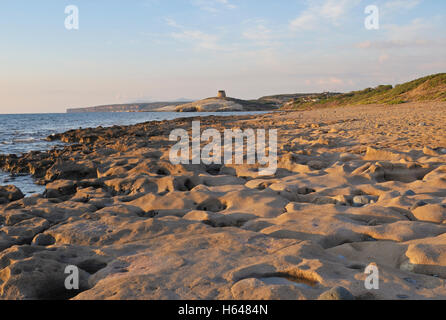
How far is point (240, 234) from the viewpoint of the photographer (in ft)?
9.33

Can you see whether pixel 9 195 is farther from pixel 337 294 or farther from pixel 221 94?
pixel 221 94

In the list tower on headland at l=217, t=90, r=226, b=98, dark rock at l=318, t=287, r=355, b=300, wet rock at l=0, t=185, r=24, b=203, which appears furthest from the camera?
tower on headland at l=217, t=90, r=226, b=98

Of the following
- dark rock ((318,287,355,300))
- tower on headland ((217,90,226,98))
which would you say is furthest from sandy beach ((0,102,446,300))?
tower on headland ((217,90,226,98))

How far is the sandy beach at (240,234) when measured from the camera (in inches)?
80.8

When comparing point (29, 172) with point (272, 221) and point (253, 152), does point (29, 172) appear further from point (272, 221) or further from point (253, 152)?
point (272, 221)

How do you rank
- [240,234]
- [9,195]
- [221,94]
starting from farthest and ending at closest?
[221,94]
[9,195]
[240,234]

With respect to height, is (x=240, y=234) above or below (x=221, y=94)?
below

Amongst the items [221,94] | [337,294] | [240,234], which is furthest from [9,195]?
[221,94]

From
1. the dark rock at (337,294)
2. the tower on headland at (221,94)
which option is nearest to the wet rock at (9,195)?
the dark rock at (337,294)

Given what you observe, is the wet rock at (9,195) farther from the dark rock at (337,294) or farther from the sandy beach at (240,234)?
the dark rock at (337,294)

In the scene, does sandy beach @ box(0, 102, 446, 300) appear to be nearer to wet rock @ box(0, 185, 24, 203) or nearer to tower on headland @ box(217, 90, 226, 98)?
wet rock @ box(0, 185, 24, 203)

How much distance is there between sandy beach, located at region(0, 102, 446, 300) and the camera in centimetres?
205
